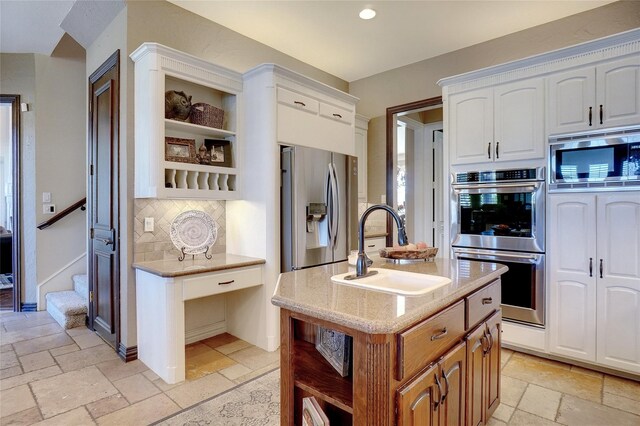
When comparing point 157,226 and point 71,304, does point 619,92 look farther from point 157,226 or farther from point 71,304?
point 71,304

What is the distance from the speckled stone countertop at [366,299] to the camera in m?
1.15

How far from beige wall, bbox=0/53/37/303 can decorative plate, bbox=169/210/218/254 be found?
2.48 meters

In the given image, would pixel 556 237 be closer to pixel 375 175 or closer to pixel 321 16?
pixel 375 175

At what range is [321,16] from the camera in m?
3.37

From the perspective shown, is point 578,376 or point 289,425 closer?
point 289,425

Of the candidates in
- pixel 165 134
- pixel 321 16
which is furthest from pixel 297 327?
pixel 321 16

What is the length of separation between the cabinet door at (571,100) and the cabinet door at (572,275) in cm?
54

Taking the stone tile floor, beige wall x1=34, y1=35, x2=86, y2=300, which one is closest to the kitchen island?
the stone tile floor

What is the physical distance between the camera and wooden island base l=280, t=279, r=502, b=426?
3.77ft

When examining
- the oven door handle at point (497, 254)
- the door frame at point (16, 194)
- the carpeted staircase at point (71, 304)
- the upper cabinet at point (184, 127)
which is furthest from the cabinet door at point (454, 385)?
the door frame at point (16, 194)

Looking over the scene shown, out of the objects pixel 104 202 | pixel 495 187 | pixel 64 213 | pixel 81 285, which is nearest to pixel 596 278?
pixel 495 187

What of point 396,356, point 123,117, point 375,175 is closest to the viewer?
point 396,356

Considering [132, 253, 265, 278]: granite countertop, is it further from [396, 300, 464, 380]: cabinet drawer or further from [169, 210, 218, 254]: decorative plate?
[396, 300, 464, 380]: cabinet drawer

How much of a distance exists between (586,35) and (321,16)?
2.37 meters
